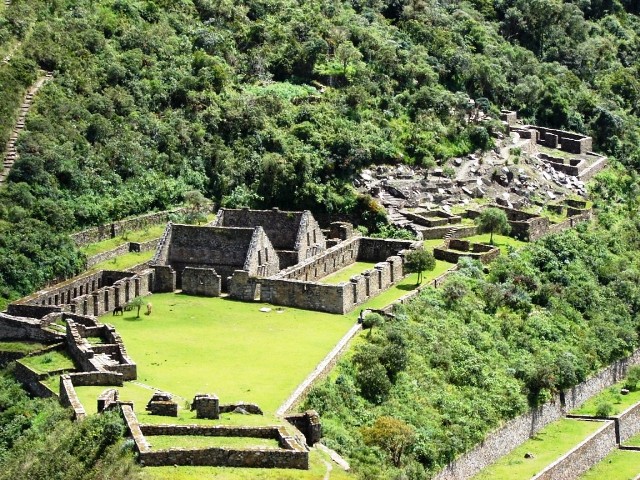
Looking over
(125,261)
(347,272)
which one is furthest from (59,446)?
(347,272)

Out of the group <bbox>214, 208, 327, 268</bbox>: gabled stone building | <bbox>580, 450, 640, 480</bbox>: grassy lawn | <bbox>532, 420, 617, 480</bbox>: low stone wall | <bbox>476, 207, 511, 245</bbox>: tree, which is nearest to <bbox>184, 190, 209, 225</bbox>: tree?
<bbox>214, 208, 327, 268</bbox>: gabled stone building

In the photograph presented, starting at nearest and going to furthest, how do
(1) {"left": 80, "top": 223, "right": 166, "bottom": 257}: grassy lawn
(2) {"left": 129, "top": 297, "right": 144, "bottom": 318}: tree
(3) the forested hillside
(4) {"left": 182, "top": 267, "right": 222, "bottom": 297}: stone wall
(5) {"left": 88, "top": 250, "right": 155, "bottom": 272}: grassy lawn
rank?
(3) the forested hillside
(2) {"left": 129, "top": 297, "right": 144, "bottom": 318}: tree
(4) {"left": 182, "top": 267, "right": 222, "bottom": 297}: stone wall
(5) {"left": 88, "top": 250, "right": 155, "bottom": 272}: grassy lawn
(1) {"left": 80, "top": 223, "right": 166, "bottom": 257}: grassy lawn

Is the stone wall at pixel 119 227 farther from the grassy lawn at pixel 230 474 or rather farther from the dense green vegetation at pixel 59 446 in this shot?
the grassy lawn at pixel 230 474

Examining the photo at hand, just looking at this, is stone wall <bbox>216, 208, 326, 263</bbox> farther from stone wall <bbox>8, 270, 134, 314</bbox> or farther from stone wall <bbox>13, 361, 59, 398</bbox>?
stone wall <bbox>13, 361, 59, 398</bbox>

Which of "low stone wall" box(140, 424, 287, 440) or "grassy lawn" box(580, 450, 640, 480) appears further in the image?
"grassy lawn" box(580, 450, 640, 480)

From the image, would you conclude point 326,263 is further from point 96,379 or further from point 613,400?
point 96,379

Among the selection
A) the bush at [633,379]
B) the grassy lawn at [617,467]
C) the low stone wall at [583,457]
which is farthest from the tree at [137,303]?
the bush at [633,379]
